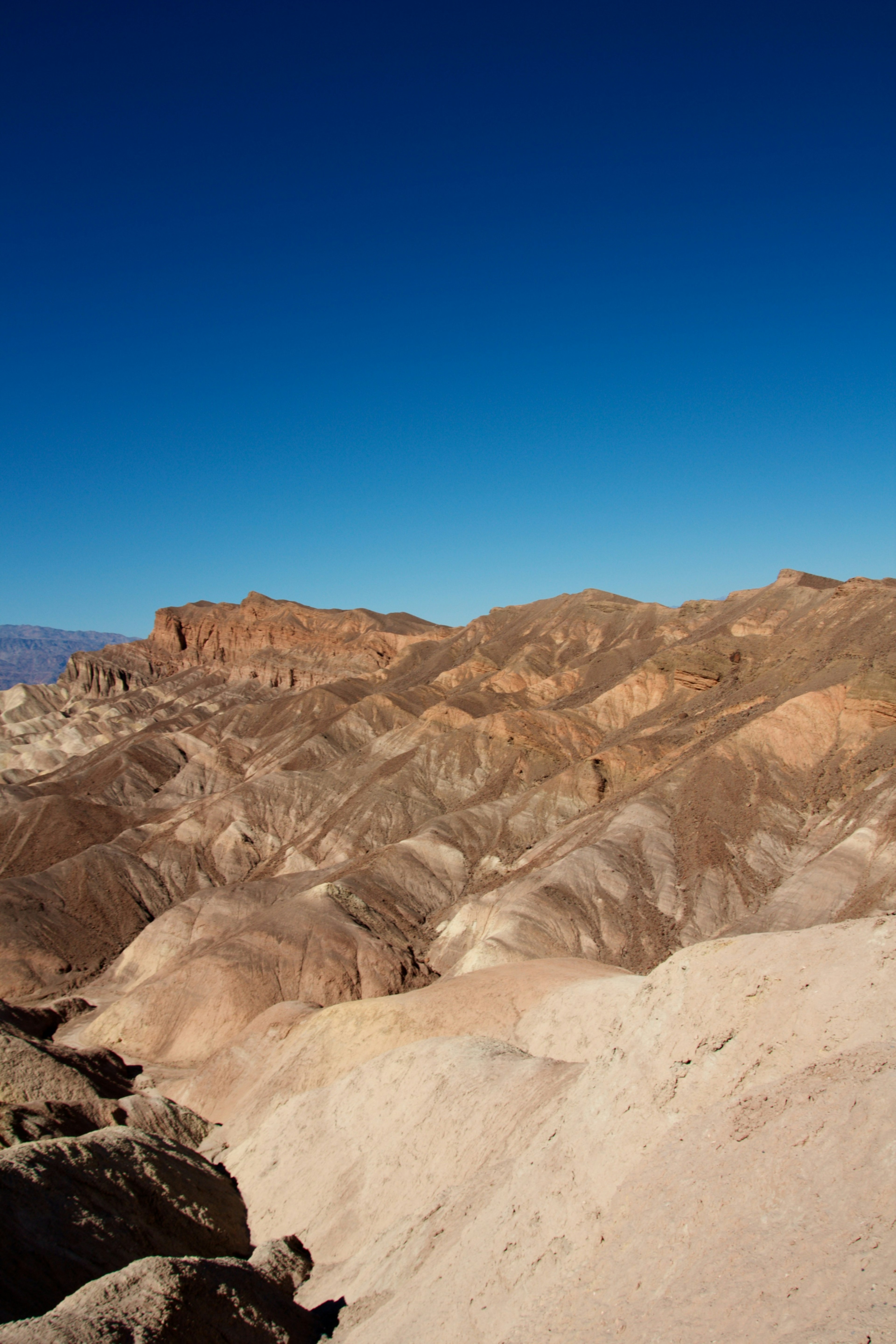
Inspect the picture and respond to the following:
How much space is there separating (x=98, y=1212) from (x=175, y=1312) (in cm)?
443

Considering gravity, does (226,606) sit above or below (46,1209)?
above

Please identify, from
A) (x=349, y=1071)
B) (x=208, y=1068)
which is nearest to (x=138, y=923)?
(x=208, y=1068)

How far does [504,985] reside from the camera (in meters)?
23.6

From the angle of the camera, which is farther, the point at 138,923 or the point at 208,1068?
the point at 138,923

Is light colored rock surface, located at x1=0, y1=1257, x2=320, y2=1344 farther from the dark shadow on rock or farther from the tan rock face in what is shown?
the tan rock face

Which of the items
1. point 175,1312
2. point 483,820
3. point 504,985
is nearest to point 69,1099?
point 504,985

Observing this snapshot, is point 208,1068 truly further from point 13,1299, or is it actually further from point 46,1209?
point 13,1299

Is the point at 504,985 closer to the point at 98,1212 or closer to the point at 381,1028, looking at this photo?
the point at 381,1028

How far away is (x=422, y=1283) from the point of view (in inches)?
468

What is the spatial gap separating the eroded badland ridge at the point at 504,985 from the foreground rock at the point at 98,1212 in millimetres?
123

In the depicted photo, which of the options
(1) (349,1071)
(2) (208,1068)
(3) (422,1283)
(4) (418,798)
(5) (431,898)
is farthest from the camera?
(4) (418,798)

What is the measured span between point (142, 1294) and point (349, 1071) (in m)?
10.5

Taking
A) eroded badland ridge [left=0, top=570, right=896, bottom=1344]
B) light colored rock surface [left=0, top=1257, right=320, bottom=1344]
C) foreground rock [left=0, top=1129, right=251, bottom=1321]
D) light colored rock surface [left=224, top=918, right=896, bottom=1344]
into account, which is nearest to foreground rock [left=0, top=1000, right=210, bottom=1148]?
eroded badland ridge [left=0, top=570, right=896, bottom=1344]

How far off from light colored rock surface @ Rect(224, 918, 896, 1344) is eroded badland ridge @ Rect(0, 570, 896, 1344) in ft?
0.16
